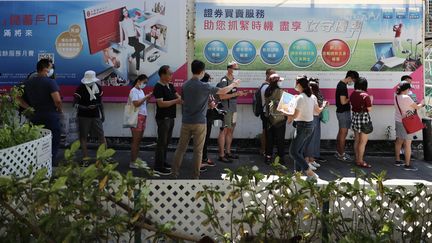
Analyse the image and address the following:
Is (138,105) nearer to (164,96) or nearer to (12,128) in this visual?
(164,96)

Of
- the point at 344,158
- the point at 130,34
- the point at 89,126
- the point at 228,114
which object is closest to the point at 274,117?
the point at 228,114

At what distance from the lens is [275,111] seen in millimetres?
7891

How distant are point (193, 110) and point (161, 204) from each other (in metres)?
2.72

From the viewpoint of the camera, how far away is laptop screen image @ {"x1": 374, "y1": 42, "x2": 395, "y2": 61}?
30.7ft

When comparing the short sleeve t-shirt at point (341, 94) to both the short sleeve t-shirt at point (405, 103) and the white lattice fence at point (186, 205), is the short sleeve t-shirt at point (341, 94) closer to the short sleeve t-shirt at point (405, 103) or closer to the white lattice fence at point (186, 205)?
the short sleeve t-shirt at point (405, 103)

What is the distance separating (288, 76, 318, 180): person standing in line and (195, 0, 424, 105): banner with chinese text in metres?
2.71

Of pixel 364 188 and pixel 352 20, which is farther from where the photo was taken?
pixel 352 20

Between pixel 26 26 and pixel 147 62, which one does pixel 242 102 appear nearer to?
pixel 147 62

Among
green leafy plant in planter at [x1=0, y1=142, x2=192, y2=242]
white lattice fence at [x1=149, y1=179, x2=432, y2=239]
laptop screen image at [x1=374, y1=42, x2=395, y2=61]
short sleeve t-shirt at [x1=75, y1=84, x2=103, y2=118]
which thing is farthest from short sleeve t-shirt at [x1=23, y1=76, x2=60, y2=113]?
laptop screen image at [x1=374, y1=42, x2=395, y2=61]

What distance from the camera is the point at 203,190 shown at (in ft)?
11.7

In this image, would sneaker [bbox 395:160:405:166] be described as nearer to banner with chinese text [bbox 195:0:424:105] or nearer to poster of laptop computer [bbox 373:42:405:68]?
banner with chinese text [bbox 195:0:424:105]

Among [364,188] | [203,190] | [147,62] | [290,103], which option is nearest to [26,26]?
[147,62]

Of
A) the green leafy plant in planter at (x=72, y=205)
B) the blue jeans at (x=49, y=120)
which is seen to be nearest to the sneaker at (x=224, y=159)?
the blue jeans at (x=49, y=120)

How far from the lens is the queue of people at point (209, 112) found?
253 inches
